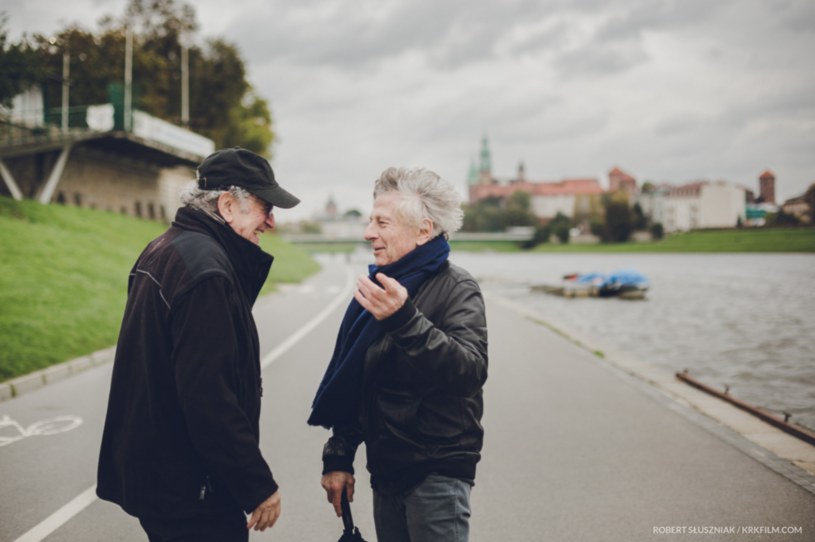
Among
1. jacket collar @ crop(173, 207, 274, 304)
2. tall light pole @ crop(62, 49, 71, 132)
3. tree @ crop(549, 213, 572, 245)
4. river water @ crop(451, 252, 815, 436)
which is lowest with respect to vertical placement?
river water @ crop(451, 252, 815, 436)

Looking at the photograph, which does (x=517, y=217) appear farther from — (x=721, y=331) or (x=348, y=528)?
(x=348, y=528)

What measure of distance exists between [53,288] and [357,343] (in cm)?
1313

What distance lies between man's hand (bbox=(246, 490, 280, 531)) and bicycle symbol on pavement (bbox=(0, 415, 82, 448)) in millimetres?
4857

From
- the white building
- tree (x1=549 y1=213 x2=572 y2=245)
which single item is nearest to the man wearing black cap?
the white building

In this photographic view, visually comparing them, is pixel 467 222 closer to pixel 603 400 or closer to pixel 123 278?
pixel 123 278

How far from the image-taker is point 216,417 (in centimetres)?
220

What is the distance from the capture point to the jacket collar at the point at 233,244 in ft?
7.98

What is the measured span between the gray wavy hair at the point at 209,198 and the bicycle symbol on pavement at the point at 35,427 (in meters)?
4.83

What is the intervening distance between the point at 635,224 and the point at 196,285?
112469 mm

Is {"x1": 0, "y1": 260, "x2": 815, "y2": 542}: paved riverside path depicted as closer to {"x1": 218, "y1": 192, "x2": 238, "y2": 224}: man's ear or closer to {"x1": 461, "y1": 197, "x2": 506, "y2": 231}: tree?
{"x1": 218, "y1": 192, "x2": 238, "y2": 224}: man's ear

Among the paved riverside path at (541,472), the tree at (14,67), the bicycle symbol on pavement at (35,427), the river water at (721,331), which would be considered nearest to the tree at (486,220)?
the river water at (721,331)

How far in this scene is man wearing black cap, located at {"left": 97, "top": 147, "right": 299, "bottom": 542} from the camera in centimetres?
220

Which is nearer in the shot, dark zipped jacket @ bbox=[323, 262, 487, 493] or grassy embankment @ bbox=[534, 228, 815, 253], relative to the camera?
dark zipped jacket @ bbox=[323, 262, 487, 493]

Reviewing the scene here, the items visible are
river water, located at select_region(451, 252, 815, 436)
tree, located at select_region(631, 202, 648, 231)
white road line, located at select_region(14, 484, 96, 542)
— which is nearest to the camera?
white road line, located at select_region(14, 484, 96, 542)
